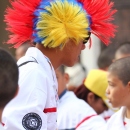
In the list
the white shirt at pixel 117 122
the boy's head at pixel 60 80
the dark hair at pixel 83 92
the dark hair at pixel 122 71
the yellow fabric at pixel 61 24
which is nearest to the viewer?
the yellow fabric at pixel 61 24

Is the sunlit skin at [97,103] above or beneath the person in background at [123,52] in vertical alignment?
beneath

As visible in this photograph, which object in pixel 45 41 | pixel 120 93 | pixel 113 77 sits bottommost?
pixel 120 93

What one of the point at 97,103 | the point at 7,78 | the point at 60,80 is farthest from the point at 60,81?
the point at 7,78

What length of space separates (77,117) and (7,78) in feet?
8.09

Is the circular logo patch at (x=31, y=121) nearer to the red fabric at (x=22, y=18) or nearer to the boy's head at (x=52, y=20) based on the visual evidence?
the boy's head at (x=52, y=20)

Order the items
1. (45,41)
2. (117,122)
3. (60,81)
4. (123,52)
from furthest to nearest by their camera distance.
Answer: (123,52) < (60,81) < (117,122) < (45,41)

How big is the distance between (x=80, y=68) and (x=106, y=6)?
6669 mm

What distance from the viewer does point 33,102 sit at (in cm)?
381

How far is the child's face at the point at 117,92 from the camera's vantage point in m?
5.12

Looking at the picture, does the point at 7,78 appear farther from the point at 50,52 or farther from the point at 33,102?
the point at 50,52

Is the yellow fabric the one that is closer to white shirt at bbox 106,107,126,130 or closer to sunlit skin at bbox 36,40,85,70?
sunlit skin at bbox 36,40,85,70

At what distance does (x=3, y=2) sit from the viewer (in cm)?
900

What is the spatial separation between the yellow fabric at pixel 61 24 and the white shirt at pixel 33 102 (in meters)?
0.20

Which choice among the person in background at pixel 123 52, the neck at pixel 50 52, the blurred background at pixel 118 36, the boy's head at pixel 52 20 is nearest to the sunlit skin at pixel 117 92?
the boy's head at pixel 52 20
